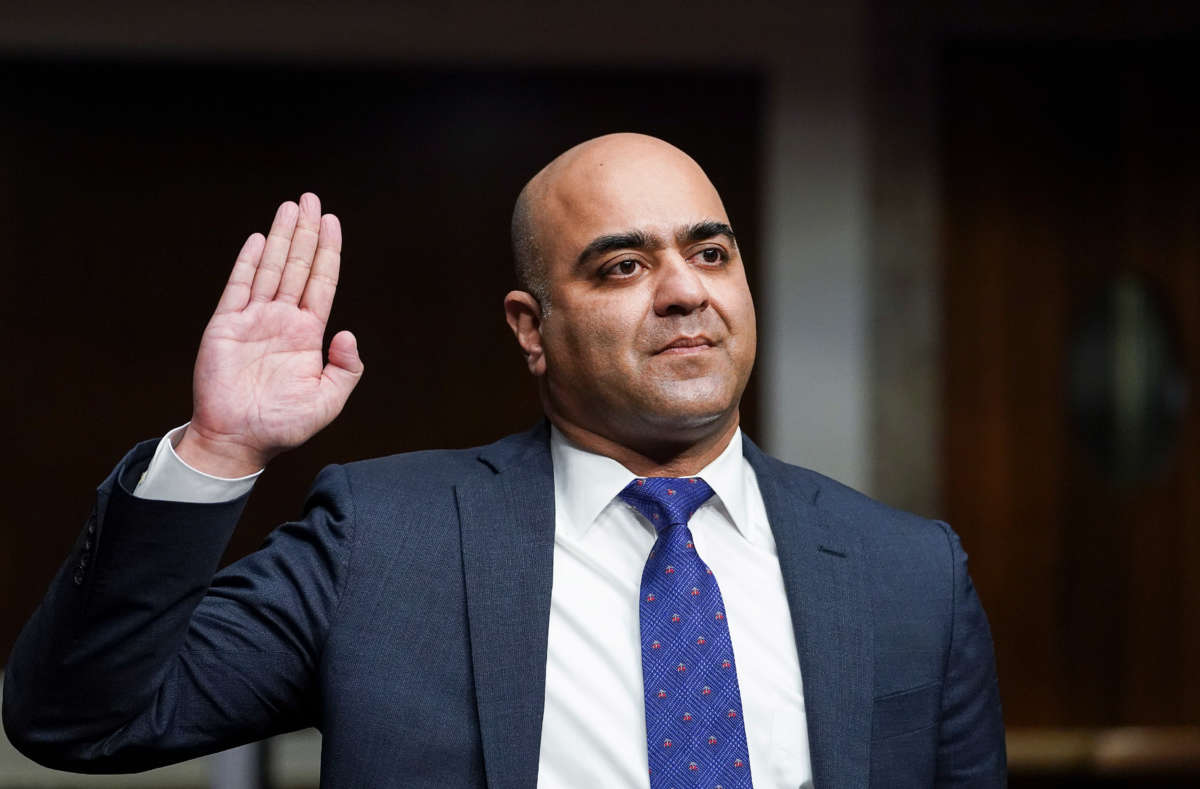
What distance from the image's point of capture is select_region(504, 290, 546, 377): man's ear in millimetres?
1673

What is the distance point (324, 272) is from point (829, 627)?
0.67m

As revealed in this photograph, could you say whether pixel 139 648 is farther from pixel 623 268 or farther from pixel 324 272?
pixel 623 268

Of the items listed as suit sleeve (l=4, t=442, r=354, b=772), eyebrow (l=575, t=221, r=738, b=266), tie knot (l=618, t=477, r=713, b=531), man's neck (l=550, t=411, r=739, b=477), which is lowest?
suit sleeve (l=4, t=442, r=354, b=772)

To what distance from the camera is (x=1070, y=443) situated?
3.79 m

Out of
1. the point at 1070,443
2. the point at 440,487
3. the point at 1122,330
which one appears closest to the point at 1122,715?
the point at 1070,443

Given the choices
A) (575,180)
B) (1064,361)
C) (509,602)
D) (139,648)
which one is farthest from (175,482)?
(1064,361)

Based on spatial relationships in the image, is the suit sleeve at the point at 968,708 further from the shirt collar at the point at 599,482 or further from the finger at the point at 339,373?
the finger at the point at 339,373

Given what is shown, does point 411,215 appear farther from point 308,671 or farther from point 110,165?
point 308,671

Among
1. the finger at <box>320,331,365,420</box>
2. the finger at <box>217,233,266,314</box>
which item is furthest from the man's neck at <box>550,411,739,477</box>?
the finger at <box>217,233,266,314</box>

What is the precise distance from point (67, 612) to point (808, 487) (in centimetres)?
86

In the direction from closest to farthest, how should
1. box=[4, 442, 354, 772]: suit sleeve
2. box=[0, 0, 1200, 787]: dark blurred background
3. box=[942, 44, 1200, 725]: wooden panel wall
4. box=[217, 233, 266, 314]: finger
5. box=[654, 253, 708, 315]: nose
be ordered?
box=[4, 442, 354, 772]: suit sleeve, box=[217, 233, 266, 314]: finger, box=[654, 253, 708, 315]: nose, box=[0, 0, 1200, 787]: dark blurred background, box=[942, 44, 1200, 725]: wooden panel wall

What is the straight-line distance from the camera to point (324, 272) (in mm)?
1445

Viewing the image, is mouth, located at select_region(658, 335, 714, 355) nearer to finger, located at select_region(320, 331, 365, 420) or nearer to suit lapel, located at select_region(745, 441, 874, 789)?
suit lapel, located at select_region(745, 441, 874, 789)

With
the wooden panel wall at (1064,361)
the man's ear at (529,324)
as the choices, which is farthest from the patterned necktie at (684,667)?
the wooden panel wall at (1064,361)
